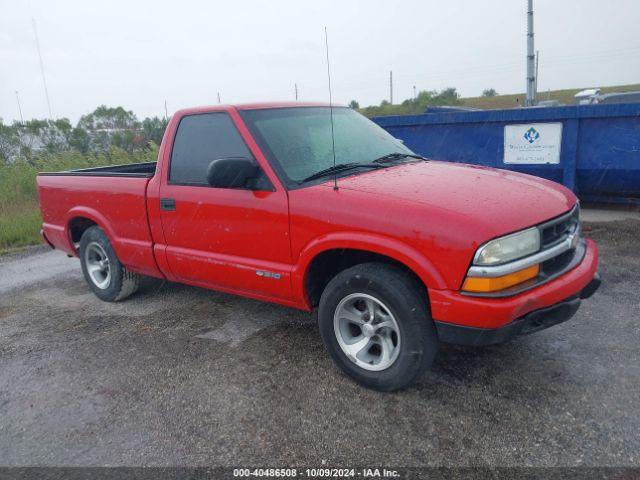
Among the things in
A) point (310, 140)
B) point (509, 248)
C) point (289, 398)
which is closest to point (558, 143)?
point (310, 140)

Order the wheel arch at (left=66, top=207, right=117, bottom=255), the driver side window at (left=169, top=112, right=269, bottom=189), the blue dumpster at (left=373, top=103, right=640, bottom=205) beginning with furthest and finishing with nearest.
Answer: the blue dumpster at (left=373, top=103, right=640, bottom=205) → the wheel arch at (left=66, top=207, right=117, bottom=255) → the driver side window at (left=169, top=112, right=269, bottom=189)

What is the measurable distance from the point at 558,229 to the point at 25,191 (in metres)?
11.0

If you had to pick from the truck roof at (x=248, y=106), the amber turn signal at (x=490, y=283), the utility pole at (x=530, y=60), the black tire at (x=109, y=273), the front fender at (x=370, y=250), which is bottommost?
the black tire at (x=109, y=273)

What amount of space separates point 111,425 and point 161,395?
37 cm

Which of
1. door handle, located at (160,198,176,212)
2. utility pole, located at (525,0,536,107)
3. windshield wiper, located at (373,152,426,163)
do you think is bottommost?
door handle, located at (160,198,176,212)

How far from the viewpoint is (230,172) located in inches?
134

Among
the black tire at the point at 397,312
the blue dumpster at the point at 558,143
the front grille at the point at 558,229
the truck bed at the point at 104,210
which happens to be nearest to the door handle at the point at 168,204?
the truck bed at the point at 104,210

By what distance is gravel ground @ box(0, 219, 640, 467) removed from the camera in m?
2.67

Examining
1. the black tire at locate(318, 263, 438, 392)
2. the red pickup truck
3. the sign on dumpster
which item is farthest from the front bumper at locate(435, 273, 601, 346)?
the sign on dumpster

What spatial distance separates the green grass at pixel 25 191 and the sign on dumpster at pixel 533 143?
301 inches

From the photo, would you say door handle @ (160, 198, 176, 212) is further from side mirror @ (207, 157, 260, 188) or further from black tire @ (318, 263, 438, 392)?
black tire @ (318, 263, 438, 392)

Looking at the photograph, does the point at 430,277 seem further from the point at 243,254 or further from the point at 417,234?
the point at 243,254

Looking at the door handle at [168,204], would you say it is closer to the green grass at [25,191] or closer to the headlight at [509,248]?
the headlight at [509,248]

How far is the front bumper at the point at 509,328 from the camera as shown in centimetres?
275
